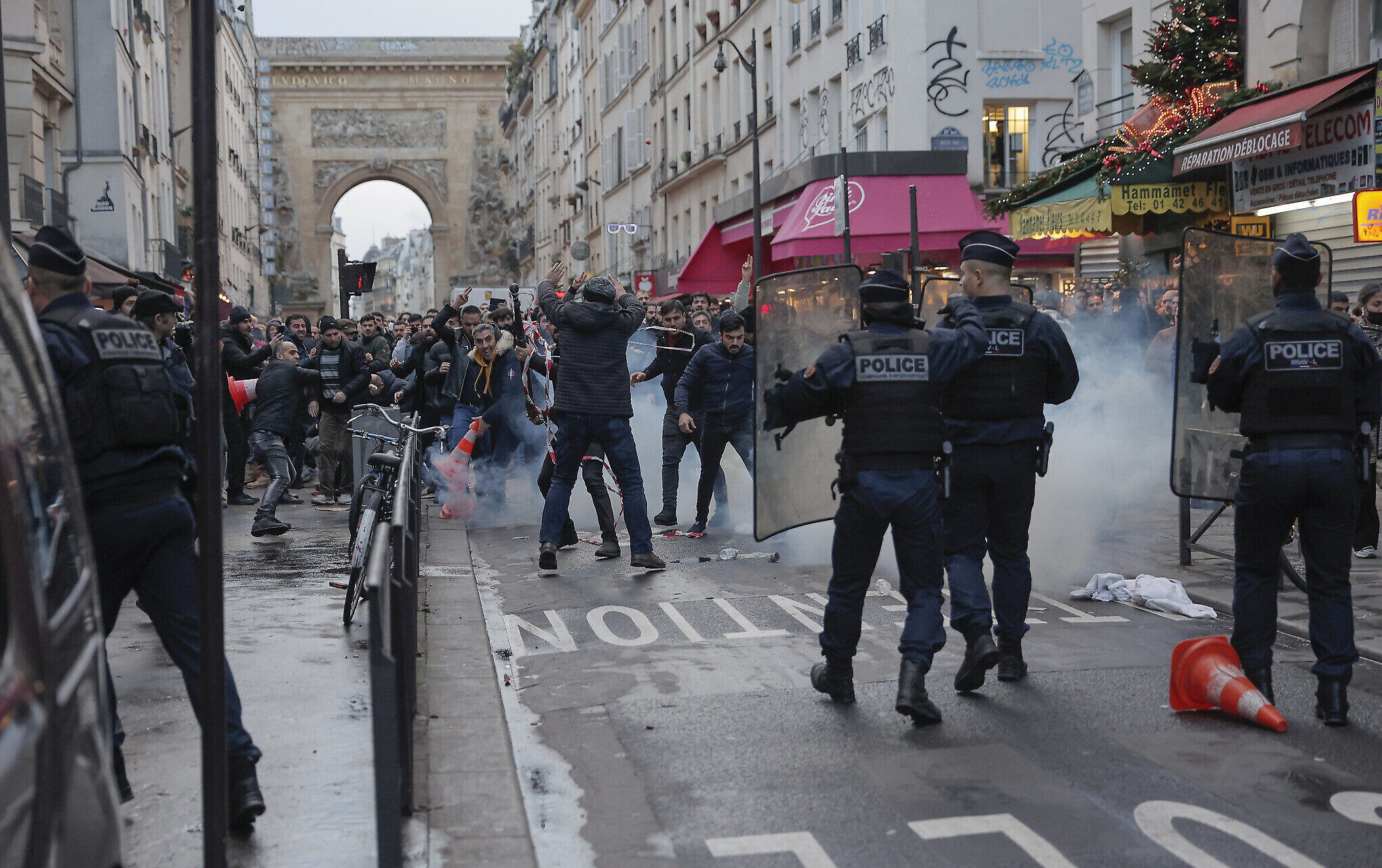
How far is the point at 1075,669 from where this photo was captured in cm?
640

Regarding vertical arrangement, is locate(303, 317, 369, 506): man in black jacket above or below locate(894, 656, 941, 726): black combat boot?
above

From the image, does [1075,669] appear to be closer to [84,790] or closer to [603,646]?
[603,646]

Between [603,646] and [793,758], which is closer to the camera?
[793,758]

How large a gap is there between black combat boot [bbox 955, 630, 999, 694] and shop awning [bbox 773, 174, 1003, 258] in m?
18.4

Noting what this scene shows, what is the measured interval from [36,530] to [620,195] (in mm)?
52387

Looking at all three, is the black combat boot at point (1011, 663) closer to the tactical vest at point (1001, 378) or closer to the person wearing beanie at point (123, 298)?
the tactical vest at point (1001, 378)

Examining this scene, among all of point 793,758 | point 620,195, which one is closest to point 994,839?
point 793,758

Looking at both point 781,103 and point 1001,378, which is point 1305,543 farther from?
point 781,103

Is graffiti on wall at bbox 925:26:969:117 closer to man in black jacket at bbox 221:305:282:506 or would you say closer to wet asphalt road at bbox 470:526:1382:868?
man in black jacket at bbox 221:305:282:506

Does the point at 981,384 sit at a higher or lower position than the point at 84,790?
higher

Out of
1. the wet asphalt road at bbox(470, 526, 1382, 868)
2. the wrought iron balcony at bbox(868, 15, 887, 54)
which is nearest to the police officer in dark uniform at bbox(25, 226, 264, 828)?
the wet asphalt road at bbox(470, 526, 1382, 868)

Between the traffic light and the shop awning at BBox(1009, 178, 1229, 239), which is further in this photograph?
the traffic light

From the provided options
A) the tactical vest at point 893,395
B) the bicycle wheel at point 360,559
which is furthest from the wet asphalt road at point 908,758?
the tactical vest at point 893,395

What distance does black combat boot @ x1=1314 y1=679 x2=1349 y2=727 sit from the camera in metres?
5.45
